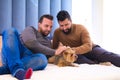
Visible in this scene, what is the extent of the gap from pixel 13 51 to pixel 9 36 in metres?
0.13

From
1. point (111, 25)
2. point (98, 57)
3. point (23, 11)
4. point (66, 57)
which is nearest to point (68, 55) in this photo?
point (66, 57)

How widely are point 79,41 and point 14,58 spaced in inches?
34.8

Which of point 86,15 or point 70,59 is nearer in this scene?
point 70,59

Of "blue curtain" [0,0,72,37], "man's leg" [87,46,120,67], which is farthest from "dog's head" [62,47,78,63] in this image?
"blue curtain" [0,0,72,37]

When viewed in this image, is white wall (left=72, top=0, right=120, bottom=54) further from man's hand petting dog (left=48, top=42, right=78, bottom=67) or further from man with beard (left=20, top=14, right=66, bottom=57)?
man's hand petting dog (left=48, top=42, right=78, bottom=67)

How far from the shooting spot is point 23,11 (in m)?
2.34

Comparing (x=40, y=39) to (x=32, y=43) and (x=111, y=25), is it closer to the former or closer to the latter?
(x=32, y=43)

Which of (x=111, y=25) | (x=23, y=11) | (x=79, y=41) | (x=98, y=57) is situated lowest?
(x=98, y=57)

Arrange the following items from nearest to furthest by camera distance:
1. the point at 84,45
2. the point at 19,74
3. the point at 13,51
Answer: the point at 19,74 → the point at 13,51 → the point at 84,45

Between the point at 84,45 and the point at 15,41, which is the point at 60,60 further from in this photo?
the point at 15,41

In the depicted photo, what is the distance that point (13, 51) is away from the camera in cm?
150

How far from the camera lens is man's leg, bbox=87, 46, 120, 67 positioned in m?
2.02

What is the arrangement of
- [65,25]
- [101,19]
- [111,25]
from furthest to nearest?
[101,19]
[111,25]
[65,25]

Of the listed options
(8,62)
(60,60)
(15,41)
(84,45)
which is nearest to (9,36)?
(15,41)
